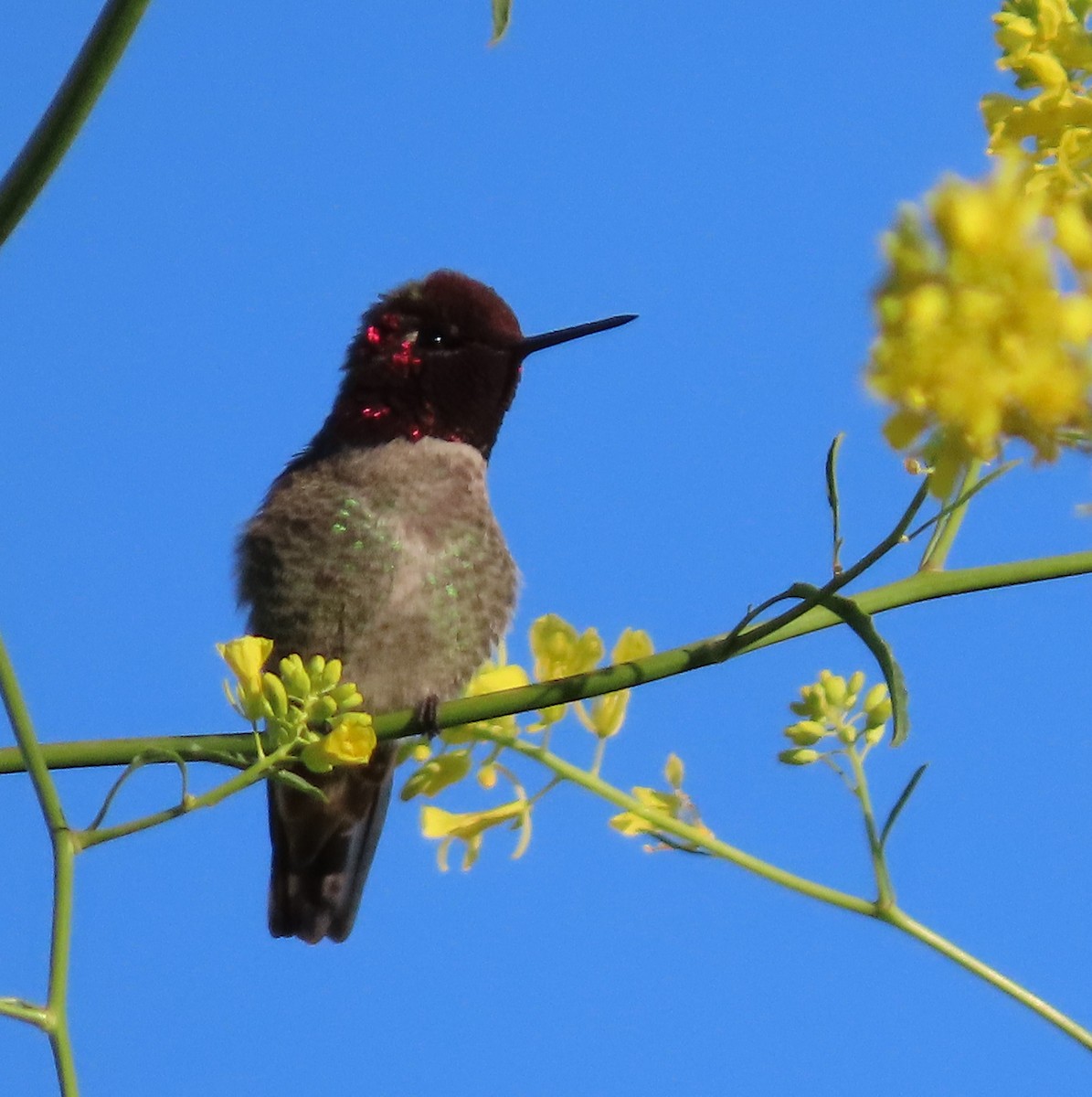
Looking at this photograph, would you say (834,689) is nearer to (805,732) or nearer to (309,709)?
(805,732)

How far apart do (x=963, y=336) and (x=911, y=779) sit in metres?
0.93

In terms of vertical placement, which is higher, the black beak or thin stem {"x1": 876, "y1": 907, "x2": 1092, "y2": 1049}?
the black beak

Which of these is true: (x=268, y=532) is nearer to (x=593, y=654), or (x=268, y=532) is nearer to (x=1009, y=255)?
(x=593, y=654)

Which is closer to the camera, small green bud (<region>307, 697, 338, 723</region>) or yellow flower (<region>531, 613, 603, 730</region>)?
small green bud (<region>307, 697, 338, 723</region>)

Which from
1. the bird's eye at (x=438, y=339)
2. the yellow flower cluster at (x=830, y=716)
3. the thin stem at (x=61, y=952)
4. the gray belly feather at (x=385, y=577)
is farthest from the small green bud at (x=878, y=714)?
the bird's eye at (x=438, y=339)

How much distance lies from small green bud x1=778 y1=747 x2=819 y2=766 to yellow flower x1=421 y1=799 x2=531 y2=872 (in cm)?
47

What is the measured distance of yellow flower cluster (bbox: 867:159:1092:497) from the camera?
1.04 meters

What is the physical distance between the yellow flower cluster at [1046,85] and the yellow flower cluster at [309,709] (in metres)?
1.00

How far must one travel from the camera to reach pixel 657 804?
2.35 metres

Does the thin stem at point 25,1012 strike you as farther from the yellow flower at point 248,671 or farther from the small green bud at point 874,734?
the small green bud at point 874,734

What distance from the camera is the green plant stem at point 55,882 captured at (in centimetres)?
161

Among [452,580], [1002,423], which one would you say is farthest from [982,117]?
[452,580]

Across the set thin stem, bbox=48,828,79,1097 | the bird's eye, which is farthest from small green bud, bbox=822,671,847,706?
the bird's eye

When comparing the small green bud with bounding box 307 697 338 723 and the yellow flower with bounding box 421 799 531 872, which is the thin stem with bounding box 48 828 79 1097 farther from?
the yellow flower with bounding box 421 799 531 872
